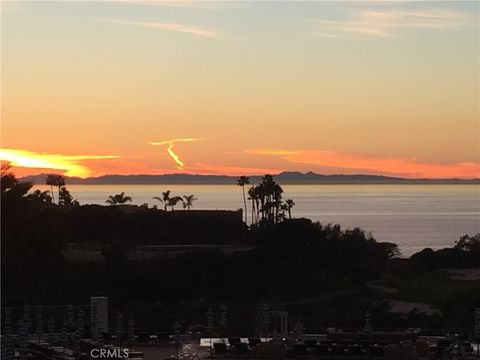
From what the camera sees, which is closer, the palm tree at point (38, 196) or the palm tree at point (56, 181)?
the palm tree at point (38, 196)

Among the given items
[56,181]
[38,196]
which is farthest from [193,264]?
[56,181]

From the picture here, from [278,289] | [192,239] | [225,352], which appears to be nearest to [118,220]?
[192,239]

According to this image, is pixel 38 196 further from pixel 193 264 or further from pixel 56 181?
pixel 56 181

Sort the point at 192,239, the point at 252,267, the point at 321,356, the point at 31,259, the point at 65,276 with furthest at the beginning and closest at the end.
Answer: the point at 192,239
the point at 252,267
the point at 65,276
the point at 31,259
the point at 321,356

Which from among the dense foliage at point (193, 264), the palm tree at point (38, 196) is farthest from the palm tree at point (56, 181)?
the palm tree at point (38, 196)

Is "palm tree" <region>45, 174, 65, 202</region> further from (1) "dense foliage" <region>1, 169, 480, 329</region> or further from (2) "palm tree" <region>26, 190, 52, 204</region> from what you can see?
(2) "palm tree" <region>26, 190, 52, 204</region>

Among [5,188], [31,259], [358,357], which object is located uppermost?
[5,188]

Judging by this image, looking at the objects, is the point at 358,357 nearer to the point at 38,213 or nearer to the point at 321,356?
the point at 321,356

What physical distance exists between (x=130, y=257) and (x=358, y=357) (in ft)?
103

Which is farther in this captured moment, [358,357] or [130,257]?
[130,257]

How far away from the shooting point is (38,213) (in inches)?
1264

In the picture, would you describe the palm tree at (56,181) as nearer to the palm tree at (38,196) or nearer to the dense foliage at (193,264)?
the dense foliage at (193,264)

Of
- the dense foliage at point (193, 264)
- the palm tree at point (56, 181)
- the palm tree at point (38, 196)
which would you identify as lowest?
the dense foliage at point (193, 264)

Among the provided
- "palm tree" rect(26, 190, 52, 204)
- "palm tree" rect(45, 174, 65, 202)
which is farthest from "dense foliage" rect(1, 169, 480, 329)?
"palm tree" rect(45, 174, 65, 202)
